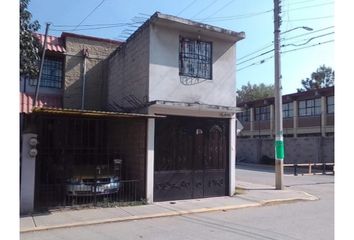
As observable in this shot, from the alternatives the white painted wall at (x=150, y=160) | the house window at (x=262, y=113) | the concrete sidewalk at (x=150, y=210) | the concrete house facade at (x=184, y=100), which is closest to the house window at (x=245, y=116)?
the house window at (x=262, y=113)

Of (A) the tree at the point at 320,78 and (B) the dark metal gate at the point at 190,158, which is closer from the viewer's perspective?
(B) the dark metal gate at the point at 190,158

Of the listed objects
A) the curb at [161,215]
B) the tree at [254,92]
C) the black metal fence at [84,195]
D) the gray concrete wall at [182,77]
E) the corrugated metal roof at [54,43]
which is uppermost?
the tree at [254,92]

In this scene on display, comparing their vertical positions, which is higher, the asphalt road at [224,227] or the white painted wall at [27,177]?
the white painted wall at [27,177]

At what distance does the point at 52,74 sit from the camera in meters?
18.2

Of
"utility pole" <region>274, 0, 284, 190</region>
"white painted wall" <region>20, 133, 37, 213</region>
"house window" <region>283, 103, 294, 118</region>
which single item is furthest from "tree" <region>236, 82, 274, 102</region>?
"white painted wall" <region>20, 133, 37, 213</region>

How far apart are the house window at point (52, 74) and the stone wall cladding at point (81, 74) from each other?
76cm

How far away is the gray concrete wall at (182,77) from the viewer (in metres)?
12.9

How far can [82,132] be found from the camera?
49.2ft

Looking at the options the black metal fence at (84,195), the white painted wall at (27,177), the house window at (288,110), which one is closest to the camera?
the white painted wall at (27,177)

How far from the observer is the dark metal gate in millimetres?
12961

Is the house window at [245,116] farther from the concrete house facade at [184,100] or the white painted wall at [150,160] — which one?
the white painted wall at [150,160]

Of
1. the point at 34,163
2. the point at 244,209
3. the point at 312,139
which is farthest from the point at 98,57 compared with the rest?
the point at 312,139

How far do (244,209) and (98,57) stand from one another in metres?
9.98

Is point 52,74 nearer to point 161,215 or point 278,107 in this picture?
point 278,107
